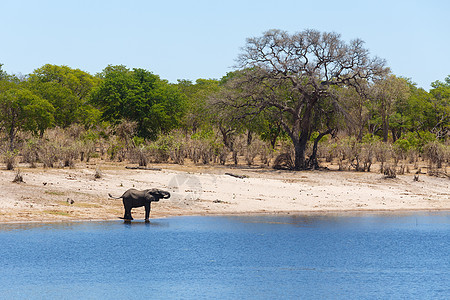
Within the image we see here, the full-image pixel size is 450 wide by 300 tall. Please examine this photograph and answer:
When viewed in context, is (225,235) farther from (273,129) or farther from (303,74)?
(273,129)

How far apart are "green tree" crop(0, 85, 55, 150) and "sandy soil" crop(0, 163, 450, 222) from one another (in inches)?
519

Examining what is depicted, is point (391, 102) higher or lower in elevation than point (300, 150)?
higher

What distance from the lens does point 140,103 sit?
51469 millimetres

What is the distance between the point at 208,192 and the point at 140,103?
22.4 m

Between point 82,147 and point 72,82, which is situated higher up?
point 72,82

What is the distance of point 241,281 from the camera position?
16812 millimetres

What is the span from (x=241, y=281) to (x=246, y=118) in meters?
30.3

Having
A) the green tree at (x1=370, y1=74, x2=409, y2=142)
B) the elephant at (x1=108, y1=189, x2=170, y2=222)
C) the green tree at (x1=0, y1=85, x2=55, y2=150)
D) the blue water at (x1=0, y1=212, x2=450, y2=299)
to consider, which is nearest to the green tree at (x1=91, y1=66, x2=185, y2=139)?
the green tree at (x1=0, y1=85, x2=55, y2=150)

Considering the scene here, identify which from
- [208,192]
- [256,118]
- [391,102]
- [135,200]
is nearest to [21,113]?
[256,118]

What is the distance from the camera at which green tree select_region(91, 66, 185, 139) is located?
51.4 m

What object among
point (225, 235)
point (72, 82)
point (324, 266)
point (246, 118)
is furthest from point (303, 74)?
point (72, 82)

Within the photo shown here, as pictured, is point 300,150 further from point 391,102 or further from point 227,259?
point 391,102

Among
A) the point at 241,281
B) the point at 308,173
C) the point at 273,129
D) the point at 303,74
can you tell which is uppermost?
the point at 303,74

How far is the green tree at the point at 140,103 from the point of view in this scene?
51438 millimetres
